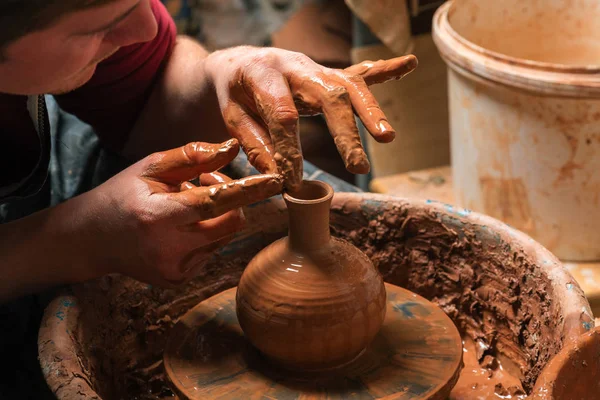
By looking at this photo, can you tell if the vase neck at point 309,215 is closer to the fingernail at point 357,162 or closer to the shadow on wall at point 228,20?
the fingernail at point 357,162

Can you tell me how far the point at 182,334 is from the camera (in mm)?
1440

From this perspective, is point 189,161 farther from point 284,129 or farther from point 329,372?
point 329,372

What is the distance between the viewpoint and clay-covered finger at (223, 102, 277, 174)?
1.28 meters

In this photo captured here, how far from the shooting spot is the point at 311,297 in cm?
126

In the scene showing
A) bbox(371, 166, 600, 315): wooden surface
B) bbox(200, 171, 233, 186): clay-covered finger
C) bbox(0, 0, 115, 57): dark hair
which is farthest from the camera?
bbox(371, 166, 600, 315): wooden surface

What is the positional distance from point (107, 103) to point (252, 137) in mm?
645

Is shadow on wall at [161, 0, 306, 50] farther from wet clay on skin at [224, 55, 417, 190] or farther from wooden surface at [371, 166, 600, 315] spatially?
wet clay on skin at [224, 55, 417, 190]

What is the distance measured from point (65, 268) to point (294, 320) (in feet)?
A: 1.51

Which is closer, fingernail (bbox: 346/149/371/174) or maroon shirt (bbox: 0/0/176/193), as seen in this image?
fingernail (bbox: 346/149/371/174)

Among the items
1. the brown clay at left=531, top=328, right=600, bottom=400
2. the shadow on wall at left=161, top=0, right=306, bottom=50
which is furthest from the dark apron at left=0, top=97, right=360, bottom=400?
the shadow on wall at left=161, top=0, right=306, bottom=50

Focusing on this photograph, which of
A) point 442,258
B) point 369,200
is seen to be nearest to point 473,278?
point 442,258

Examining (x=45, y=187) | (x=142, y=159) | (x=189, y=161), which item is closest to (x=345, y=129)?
(x=189, y=161)

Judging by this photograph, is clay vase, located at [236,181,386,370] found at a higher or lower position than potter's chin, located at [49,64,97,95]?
lower

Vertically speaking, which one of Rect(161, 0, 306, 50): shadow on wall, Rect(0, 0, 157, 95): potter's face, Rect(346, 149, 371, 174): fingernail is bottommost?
Rect(161, 0, 306, 50): shadow on wall
